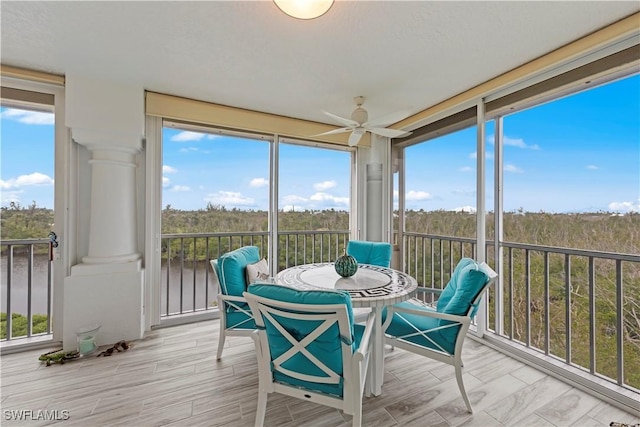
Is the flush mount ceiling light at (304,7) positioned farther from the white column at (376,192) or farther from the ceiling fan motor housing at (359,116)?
the white column at (376,192)

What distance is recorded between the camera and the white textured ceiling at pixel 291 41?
160 centimetres

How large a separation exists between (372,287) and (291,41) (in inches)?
73.0

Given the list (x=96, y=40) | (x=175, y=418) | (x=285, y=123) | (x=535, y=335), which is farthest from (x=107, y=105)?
(x=535, y=335)

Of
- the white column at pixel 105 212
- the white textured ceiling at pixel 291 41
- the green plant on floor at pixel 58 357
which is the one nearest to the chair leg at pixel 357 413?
the white textured ceiling at pixel 291 41

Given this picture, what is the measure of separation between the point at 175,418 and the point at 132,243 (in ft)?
5.78

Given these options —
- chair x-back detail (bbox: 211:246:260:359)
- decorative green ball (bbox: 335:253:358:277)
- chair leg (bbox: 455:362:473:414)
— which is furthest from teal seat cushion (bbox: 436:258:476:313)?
chair x-back detail (bbox: 211:246:260:359)

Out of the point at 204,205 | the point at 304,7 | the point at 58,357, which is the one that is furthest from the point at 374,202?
the point at 58,357

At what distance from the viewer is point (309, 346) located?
1.31 metres

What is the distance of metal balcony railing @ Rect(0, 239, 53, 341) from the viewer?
2484mm

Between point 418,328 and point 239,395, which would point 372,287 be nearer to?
point 418,328

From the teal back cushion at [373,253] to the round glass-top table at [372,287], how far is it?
17.8 inches

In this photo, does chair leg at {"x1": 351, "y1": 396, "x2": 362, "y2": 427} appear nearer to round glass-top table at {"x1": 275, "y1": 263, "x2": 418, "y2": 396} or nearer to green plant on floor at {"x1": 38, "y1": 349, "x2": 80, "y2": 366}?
round glass-top table at {"x1": 275, "y1": 263, "x2": 418, "y2": 396}

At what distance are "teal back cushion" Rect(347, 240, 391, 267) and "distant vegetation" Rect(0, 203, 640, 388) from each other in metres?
1.02

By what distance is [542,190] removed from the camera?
7.80 ft
